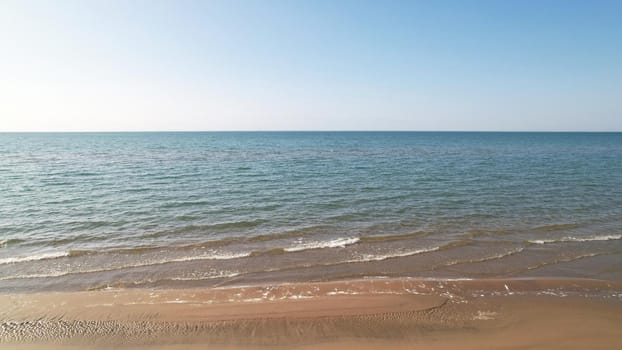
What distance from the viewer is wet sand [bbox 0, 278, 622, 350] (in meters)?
6.83

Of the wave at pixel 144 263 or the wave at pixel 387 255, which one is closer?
the wave at pixel 144 263

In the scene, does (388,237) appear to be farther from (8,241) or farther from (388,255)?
(8,241)

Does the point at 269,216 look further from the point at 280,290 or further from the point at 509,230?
the point at 509,230

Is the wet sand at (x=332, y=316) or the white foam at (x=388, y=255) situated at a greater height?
the white foam at (x=388, y=255)

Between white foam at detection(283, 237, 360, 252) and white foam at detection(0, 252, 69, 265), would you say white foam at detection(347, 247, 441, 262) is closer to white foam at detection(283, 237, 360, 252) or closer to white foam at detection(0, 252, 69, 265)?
white foam at detection(283, 237, 360, 252)

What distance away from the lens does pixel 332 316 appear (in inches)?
307

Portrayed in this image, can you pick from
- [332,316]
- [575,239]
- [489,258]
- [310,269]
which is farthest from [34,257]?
[575,239]

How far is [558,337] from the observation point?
6.88m

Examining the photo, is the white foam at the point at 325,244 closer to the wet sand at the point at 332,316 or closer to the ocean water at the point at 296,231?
the ocean water at the point at 296,231

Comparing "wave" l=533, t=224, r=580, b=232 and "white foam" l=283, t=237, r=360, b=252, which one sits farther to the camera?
"wave" l=533, t=224, r=580, b=232

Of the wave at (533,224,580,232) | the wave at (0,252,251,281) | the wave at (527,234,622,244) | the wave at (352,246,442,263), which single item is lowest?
the wave at (0,252,251,281)

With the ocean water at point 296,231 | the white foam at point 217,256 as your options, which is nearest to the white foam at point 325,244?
the ocean water at point 296,231

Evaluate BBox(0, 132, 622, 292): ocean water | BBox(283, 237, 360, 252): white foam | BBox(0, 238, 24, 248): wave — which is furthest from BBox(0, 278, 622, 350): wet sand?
BBox(0, 238, 24, 248): wave

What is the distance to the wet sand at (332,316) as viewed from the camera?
683cm
